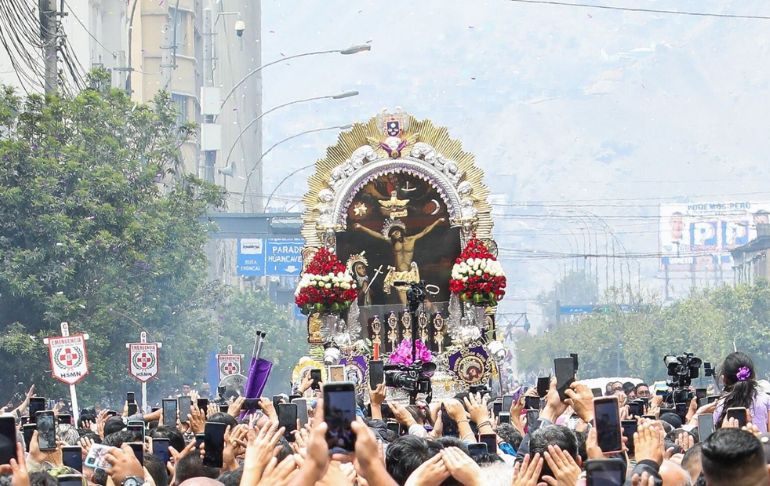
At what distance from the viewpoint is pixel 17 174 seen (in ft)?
114

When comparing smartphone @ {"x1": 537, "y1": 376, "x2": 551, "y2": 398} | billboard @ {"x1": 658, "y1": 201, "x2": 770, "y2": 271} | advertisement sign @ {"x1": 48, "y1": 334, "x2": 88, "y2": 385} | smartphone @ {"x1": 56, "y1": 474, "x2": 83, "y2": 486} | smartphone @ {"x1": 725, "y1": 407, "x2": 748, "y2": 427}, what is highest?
billboard @ {"x1": 658, "y1": 201, "x2": 770, "y2": 271}

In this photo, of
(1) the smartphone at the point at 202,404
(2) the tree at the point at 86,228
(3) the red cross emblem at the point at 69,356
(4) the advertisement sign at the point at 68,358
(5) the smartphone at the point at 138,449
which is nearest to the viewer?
(5) the smartphone at the point at 138,449

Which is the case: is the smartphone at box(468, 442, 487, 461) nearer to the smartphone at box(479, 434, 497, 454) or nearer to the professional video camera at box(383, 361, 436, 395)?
the smartphone at box(479, 434, 497, 454)

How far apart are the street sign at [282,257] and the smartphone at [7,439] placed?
54529mm

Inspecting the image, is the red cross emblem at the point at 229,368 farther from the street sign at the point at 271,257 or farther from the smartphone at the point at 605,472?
the smartphone at the point at 605,472

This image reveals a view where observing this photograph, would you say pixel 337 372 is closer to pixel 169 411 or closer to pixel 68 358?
pixel 68 358

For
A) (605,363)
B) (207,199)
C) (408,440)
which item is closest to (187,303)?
(207,199)

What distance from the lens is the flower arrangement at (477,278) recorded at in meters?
27.4

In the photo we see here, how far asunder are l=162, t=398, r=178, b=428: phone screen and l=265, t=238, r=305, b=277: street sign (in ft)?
159

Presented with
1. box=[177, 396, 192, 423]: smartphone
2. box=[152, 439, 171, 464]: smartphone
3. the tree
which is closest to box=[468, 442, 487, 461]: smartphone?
box=[152, 439, 171, 464]: smartphone

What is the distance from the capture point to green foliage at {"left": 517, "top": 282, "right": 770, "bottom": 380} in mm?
93125

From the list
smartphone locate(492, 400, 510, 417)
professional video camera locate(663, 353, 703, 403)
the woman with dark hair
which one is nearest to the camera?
the woman with dark hair

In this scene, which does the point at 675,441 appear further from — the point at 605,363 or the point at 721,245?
the point at 721,245

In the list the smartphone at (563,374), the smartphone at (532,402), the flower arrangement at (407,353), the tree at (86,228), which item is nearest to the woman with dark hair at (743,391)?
the smartphone at (563,374)
